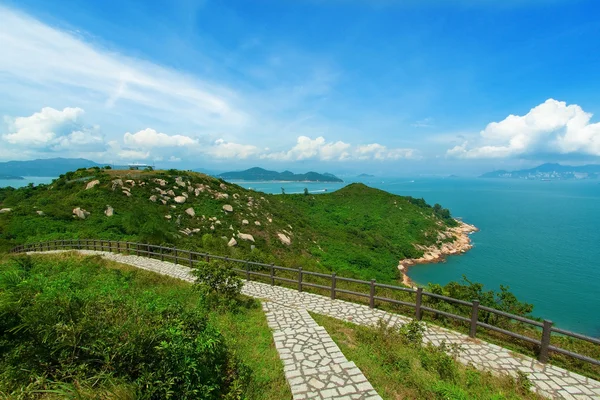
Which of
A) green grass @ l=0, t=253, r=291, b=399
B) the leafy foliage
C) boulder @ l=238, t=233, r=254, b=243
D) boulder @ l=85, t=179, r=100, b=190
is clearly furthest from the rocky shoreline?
boulder @ l=85, t=179, r=100, b=190

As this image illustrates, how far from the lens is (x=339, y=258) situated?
36844 millimetres

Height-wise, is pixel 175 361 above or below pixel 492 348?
above

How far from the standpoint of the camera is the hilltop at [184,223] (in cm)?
2328

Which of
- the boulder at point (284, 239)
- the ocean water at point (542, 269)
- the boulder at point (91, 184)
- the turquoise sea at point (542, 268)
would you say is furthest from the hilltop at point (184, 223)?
the turquoise sea at point (542, 268)

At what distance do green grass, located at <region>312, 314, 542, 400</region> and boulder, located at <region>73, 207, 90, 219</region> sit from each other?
28.2 meters

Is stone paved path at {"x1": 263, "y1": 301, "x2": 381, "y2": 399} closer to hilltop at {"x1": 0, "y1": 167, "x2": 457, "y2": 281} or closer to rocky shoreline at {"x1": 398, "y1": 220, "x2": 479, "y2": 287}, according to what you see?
hilltop at {"x1": 0, "y1": 167, "x2": 457, "y2": 281}

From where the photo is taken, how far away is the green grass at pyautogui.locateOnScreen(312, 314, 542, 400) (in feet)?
18.1

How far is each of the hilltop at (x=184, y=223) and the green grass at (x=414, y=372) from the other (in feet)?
36.5

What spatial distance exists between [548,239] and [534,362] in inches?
3294

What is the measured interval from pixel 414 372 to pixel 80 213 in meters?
30.9

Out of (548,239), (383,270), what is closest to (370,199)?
(383,270)

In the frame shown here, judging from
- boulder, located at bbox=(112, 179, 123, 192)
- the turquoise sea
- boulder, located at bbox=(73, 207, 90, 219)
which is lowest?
the turquoise sea

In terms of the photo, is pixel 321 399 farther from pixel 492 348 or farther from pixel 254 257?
pixel 254 257

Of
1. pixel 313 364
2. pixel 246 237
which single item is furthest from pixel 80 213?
pixel 313 364
